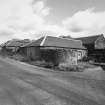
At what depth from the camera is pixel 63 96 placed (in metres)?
6.51

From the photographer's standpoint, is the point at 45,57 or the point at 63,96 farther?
the point at 45,57

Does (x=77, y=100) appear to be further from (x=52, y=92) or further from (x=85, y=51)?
(x=85, y=51)

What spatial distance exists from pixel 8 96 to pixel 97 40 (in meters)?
35.5

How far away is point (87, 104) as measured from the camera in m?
5.66

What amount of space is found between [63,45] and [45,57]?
10.2m

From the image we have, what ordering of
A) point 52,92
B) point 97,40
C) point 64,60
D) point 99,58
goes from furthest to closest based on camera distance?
point 97,40 → point 99,58 → point 64,60 → point 52,92

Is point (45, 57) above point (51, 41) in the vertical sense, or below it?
below

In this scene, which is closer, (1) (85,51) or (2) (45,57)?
(2) (45,57)

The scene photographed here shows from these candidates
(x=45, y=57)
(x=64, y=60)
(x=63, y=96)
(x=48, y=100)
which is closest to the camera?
(x=48, y=100)

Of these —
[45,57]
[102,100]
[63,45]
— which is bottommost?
[102,100]

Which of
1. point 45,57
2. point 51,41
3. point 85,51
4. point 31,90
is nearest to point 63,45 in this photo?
point 51,41

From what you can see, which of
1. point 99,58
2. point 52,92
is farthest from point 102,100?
point 99,58

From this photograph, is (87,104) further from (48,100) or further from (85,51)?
(85,51)

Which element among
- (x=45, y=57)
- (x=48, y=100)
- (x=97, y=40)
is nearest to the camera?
(x=48, y=100)
